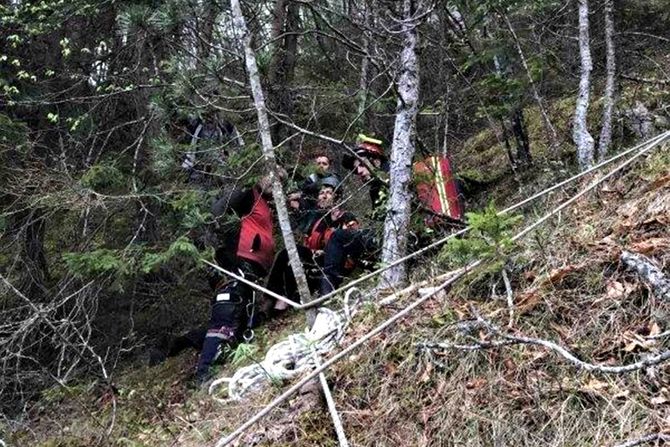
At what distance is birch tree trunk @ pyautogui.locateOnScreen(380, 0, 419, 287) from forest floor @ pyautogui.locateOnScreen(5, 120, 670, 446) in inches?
19.1

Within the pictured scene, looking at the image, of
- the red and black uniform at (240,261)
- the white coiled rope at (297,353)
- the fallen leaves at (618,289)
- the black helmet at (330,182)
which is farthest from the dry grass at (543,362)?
the black helmet at (330,182)

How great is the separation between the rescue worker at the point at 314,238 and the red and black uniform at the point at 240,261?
18 centimetres

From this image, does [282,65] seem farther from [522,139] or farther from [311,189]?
[522,139]

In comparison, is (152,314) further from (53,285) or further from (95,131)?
(95,131)

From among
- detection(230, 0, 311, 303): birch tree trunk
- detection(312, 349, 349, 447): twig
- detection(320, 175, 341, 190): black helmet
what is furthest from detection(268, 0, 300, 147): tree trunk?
detection(312, 349, 349, 447): twig

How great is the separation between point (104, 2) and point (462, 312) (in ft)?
16.8

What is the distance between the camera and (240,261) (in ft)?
20.3

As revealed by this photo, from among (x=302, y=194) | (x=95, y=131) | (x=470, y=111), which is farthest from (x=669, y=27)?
(x=95, y=131)

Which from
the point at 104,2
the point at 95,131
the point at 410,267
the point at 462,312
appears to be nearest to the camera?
the point at 462,312

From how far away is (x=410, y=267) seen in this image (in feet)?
17.2

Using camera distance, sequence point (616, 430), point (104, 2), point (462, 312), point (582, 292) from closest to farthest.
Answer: point (616, 430) < point (582, 292) < point (462, 312) < point (104, 2)

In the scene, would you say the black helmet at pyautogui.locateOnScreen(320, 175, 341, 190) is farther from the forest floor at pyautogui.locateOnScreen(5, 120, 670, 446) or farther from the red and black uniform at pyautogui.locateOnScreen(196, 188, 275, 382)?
the forest floor at pyautogui.locateOnScreen(5, 120, 670, 446)

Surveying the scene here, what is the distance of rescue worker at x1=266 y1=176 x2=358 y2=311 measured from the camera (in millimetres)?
6324

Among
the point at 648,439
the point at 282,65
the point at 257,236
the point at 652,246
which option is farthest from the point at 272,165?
the point at 282,65
